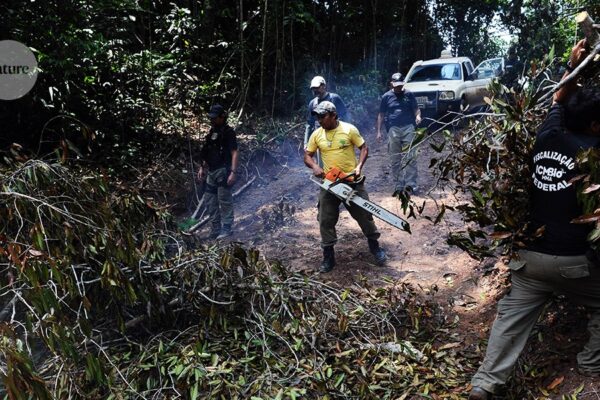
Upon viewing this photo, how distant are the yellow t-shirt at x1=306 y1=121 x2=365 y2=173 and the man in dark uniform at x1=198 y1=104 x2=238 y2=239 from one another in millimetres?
1691

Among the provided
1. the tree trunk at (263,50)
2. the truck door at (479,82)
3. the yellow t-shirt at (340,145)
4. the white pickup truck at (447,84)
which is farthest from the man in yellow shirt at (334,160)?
the truck door at (479,82)

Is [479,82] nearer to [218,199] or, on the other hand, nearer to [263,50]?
[263,50]

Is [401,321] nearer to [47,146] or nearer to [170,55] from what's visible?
[47,146]

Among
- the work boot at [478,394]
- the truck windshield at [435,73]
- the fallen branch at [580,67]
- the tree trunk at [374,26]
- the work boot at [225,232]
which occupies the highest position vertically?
the tree trunk at [374,26]

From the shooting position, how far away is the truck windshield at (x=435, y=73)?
1145 cm

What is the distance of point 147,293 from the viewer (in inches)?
140

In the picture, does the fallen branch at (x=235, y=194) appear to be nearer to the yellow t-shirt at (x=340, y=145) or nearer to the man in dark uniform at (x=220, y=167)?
the man in dark uniform at (x=220, y=167)

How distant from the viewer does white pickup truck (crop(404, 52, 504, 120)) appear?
35.4ft

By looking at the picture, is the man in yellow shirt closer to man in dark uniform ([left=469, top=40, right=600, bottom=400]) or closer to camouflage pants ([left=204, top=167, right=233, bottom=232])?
camouflage pants ([left=204, top=167, right=233, bottom=232])

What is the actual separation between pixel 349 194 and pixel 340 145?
56 centimetres

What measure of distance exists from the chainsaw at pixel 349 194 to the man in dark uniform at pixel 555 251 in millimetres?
2028

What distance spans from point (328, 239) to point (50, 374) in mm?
2959

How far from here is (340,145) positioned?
5062 millimetres

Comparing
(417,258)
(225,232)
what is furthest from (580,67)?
(225,232)
